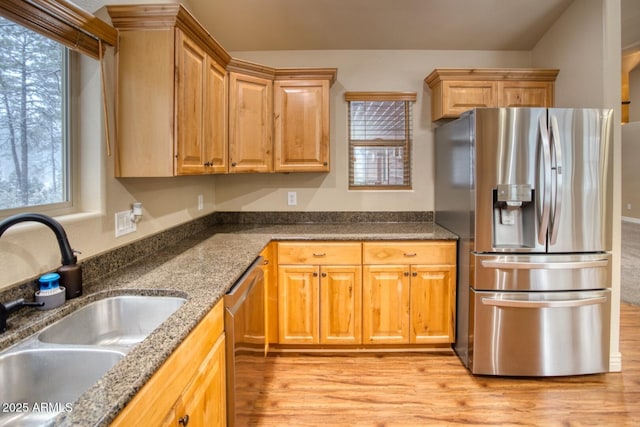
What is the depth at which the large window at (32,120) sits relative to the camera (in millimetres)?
1321

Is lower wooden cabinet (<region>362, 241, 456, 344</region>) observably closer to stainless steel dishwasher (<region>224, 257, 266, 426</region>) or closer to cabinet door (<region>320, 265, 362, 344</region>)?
cabinet door (<region>320, 265, 362, 344</region>)

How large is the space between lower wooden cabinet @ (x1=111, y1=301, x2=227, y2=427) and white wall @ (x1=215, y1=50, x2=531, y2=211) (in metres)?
1.93

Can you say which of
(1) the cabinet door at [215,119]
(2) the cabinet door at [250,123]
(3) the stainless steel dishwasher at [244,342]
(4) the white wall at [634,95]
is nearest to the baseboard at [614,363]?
(3) the stainless steel dishwasher at [244,342]

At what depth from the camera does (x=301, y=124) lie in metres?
2.97

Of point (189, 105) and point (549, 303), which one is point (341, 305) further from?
point (189, 105)

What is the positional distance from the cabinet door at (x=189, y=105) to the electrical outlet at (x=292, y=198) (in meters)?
1.22

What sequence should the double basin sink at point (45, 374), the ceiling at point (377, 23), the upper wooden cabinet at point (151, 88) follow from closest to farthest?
1. the double basin sink at point (45, 374)
2. the upper wooden cabinet at point (151, 88)
3. the ceiling at point (377, 23)

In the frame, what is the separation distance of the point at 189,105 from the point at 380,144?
6.03 feet

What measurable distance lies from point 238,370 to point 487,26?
3.08m

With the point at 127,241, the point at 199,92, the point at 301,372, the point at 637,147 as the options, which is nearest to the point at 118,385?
the point at 127,241

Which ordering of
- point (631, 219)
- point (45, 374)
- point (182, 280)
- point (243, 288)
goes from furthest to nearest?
point (631, 219)
point (243, 288)
point (182, 280)
point (45, 374)

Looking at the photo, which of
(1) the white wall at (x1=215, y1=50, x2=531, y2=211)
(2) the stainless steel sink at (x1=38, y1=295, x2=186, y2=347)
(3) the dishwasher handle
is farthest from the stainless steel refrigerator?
(2) the stainless steel sink at (x1=38, y1=295, x2=186, y2=347)

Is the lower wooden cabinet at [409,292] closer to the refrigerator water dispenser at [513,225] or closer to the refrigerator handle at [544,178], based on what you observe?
the refrigerator water dispenser at [513,225]

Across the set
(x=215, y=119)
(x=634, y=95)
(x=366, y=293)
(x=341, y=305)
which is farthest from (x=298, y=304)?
(x=634, y=95)
